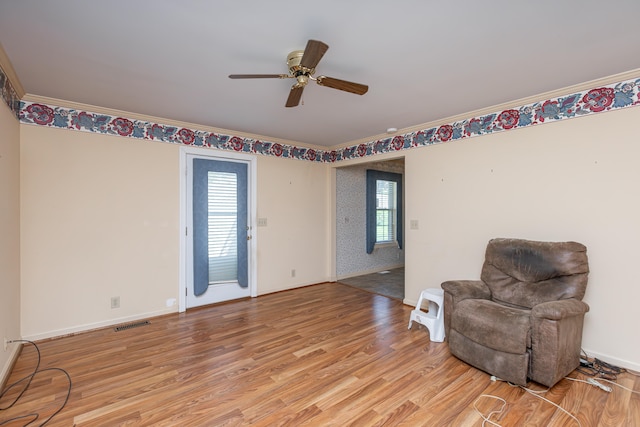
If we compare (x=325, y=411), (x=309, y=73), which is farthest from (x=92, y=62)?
(x=325, y=411)

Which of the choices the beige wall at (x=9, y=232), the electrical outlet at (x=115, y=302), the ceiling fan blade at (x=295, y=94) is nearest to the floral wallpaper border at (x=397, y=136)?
the beige wall at (x=9, y=232)

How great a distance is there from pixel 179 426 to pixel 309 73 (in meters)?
2.36

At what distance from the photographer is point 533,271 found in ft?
8.27

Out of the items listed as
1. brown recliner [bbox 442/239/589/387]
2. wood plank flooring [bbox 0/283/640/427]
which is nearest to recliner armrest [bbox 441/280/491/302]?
brown recliner [bbox 442/239/589/387]

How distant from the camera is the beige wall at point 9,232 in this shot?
2.17 m

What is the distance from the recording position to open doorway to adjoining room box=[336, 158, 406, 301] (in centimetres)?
528

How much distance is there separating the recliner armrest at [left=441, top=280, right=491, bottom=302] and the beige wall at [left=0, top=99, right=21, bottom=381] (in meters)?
3.56

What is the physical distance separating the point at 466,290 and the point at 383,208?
3555 mm

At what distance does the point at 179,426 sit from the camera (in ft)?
5.66

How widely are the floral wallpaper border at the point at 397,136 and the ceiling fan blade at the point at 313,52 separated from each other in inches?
89.5

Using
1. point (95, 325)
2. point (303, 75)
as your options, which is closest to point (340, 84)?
point (303, 75)

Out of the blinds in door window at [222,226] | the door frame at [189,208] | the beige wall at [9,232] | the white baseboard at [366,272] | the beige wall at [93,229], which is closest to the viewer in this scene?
the beige wall at [9,232]

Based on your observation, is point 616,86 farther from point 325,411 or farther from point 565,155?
point 325,411

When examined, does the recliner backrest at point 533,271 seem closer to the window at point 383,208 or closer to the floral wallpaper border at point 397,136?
the floral wallpaper border at point 397,136
